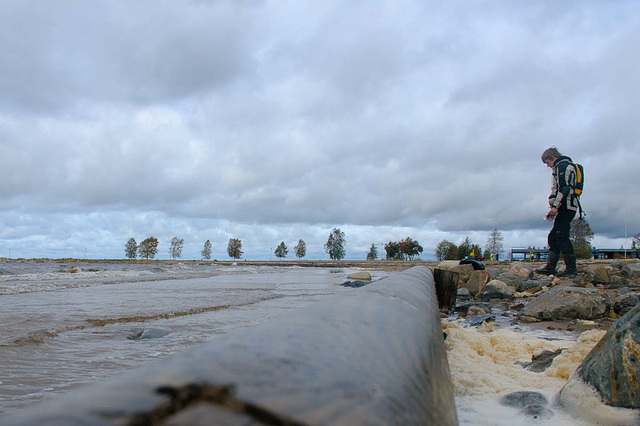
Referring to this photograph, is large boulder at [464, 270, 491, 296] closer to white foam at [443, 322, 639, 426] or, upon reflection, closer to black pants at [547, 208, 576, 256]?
black pants at [547, 208, 576, 256]

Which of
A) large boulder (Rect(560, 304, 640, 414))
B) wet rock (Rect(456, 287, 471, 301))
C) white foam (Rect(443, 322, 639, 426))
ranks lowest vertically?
wet rock (Rect(456, 287, 471, 301))

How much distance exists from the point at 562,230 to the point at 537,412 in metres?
9.43

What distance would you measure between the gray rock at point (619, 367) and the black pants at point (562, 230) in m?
9.13

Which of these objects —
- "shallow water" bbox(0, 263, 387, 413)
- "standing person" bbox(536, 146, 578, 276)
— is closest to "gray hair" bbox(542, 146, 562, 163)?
"standing person" bbox(536, 146, 578, 276)

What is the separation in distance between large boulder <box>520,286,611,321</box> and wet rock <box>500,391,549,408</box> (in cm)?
347

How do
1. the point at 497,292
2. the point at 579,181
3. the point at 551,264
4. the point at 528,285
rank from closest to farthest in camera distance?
the point at 497,292 < the point at 528,285 < the point at 579,181 < the point at 551,264

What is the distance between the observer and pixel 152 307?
7082 millimetres

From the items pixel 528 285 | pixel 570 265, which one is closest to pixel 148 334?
pixel 528 285

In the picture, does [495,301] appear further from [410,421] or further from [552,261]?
[410,421]

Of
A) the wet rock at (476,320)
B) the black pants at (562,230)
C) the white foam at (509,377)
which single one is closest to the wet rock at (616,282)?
the black pants at (562,230)

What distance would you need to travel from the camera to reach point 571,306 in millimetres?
5195

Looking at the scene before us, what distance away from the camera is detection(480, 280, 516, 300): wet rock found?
8.30 meters

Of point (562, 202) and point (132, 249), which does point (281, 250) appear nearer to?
point (132, 249)

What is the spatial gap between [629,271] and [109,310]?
13.0m
